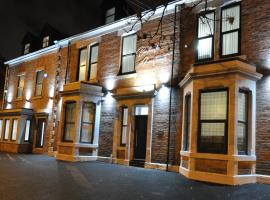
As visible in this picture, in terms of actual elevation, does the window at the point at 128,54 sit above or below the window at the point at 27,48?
below

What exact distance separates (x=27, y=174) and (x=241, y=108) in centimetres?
763

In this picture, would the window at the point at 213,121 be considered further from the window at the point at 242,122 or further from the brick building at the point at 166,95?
the window at the point at 242,122

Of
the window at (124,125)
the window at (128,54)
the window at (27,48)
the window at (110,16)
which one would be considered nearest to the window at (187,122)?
the window at (124,125)

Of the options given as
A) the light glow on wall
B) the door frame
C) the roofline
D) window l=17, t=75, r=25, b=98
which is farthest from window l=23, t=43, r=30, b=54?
the door frame

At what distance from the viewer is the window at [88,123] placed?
53.1 feet

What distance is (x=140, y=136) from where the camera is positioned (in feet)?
48.3

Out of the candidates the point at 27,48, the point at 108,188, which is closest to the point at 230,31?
the point at 108,188

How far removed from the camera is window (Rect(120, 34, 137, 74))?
614 inches

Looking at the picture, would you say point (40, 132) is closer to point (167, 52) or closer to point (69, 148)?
point (69, 148)

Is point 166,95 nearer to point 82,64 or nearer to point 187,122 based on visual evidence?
point 187,122

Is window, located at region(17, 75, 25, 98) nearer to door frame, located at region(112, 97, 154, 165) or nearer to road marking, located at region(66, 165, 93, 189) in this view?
door frame, located at region(112, 97, 154, 165)

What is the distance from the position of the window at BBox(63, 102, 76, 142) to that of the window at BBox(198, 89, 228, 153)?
7858 mm

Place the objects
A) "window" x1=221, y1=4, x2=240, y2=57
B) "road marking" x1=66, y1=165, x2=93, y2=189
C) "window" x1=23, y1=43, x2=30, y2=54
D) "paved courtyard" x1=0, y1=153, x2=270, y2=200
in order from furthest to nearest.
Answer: "window" x1=23, y1=43, x2=30, y2=54, "window" x1=221, y1=4, x2=240, y2=57, "road marking" x1=66, y1=165, x2=93, y2=189, "paved courtyard" x1=0, y1=153, x2=270, y2=200

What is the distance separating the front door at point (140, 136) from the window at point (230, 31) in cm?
493
